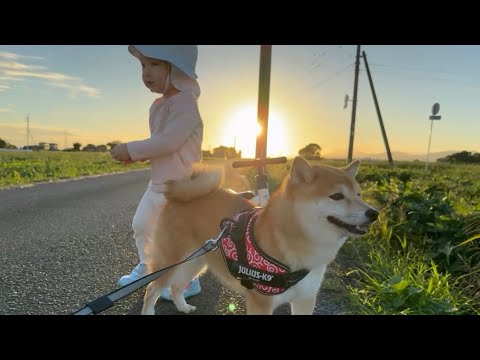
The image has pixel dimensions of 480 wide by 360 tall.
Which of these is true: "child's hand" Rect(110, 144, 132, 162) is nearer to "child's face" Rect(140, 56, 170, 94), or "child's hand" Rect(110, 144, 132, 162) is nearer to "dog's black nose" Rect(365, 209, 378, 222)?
"child's face" Rect(140, 56, 170, 94)

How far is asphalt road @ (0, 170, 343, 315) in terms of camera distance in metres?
3.10

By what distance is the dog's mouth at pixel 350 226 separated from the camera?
218 centimetres

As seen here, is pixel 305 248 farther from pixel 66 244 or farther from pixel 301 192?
pixel 66 244

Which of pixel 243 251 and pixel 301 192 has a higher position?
pixel 301 192

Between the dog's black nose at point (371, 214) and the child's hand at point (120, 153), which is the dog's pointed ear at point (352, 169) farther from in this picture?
the child's hand at point (120, 153)

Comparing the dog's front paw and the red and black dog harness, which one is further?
the dog's front paw

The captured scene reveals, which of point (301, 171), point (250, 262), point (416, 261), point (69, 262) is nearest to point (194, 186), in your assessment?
point (250, 262)

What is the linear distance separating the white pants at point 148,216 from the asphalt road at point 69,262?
1.80ft

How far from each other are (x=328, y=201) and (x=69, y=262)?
10.1 feet

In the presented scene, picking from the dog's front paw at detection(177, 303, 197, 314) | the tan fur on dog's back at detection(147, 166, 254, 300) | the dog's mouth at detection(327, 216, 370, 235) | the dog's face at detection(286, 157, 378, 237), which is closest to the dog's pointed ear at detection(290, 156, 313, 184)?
the dog's face at detection(286, 157, 378, 237)

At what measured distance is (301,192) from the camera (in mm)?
2338

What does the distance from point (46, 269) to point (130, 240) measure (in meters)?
1.52

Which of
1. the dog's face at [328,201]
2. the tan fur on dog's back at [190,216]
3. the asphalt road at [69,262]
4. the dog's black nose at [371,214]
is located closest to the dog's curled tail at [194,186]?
the tan fur on dog's back at [190,216]
